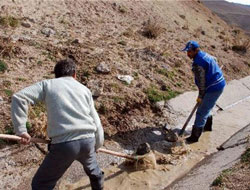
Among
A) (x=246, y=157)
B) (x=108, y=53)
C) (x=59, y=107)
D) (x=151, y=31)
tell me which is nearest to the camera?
(x=59, y=107)

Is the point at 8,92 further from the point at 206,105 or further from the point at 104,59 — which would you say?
the point at 206,105

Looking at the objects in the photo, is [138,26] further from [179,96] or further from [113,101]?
→ [113,101]

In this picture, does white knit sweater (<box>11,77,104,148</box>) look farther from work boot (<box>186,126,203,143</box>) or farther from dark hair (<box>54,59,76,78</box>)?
work boot (<box>186,126,203,143</box>)

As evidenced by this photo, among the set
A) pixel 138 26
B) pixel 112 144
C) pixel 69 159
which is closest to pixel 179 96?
pixel 112 144

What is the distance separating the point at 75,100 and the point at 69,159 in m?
0.59

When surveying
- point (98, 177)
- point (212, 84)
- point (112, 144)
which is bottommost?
point (112, 144)

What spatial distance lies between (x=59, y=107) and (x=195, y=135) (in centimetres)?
356

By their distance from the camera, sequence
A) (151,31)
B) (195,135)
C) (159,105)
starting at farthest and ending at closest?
(151,31), (159,105), (195,135)

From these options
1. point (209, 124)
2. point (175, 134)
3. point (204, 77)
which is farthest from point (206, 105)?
point (209, 124)

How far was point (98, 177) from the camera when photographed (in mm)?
4035

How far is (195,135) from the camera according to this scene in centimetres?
643

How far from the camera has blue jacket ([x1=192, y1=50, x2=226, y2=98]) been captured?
5977 millimetres

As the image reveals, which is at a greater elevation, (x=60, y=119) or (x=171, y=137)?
(x=60, y=119)

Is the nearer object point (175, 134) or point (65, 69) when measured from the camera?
point (65, 69)
